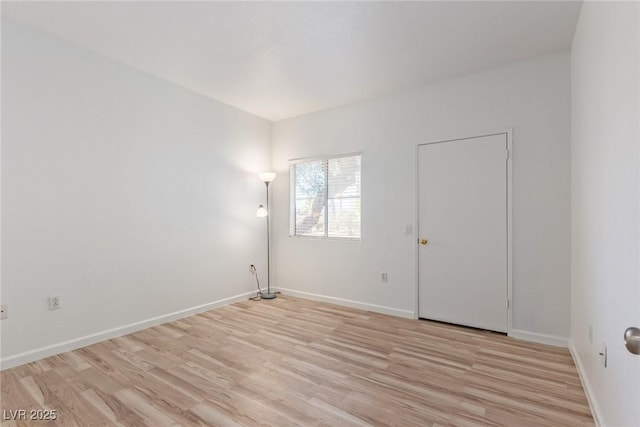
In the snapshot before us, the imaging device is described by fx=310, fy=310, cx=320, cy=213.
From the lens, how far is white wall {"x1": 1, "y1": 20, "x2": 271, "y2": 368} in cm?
256

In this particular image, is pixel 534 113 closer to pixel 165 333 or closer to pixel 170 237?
pixel 170 237

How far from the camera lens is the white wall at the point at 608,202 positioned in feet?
4.09

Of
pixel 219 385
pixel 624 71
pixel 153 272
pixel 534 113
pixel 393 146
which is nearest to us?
pixel 624 71

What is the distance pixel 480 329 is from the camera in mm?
3318

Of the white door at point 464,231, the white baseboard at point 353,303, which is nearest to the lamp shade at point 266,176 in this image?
the white baseboard at point 353,303

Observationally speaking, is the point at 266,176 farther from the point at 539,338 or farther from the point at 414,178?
the point at 539,338

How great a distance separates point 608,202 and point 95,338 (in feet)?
13.5

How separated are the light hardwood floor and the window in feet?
4.97

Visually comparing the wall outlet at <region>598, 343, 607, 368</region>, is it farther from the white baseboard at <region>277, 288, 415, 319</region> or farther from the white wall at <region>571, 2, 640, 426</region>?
the white baseboard at <region>277, 288, 415, 319</region>

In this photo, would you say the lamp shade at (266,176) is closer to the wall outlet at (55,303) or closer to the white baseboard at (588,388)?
the wall outlet at (55,303)

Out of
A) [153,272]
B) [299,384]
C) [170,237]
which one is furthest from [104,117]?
[299,384]

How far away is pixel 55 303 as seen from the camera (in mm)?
2744

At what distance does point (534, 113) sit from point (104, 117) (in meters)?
4.24

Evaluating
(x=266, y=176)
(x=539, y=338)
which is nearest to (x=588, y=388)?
(x=539, y=338)
